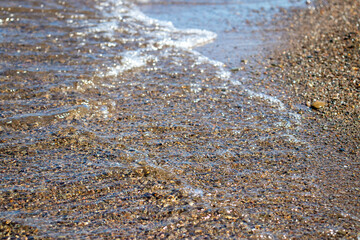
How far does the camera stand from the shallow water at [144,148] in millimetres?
3205

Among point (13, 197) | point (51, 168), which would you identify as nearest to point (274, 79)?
point (51, 168)

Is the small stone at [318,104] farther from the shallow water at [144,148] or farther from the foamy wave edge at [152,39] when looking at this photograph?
the foamy wave edge at [152,39]

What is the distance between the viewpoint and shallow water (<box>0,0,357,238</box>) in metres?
3.21

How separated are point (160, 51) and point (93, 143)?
3.25 metres

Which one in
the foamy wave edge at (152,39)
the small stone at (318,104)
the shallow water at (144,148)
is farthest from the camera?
the foamy wave edge at (152,39)

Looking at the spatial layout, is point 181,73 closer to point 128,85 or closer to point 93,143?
point 128,85

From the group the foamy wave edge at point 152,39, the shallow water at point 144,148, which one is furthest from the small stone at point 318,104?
the foamy wave edge at point 152,39

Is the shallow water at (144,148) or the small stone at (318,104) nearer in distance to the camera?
the shallow water at (144,148)

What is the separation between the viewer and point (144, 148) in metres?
4.19

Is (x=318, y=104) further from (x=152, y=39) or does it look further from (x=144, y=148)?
(x=152, y=39)

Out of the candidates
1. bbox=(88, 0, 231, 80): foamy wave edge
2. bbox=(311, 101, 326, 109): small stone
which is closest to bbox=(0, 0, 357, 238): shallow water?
bbox=(88, 0, 231, 80): foamy wave edge

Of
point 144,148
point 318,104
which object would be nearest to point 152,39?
point 318,104

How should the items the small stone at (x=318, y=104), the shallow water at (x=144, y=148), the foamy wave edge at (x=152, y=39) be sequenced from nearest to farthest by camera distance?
1. the shallow water at (x=144, y=148)
2. the small stone at (x=318, y=104)
3. the foamy wave edge at (x=152, y=39)

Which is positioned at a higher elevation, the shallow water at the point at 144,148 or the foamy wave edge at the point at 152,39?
the foamy wave edge at the point at 152,39
